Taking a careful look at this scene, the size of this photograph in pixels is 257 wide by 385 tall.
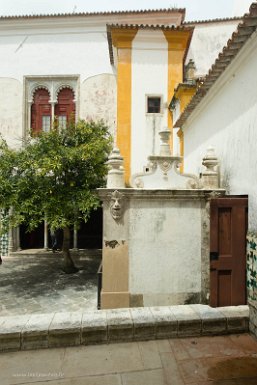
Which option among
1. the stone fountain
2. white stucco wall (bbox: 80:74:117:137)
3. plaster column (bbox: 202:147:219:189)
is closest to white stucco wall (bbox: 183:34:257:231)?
plaster column (bbox: 202:147:219:189)

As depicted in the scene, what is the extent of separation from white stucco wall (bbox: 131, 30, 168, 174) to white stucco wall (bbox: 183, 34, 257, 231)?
486 cm

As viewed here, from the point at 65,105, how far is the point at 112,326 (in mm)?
12387

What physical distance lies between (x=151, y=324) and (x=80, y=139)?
702 centimetres

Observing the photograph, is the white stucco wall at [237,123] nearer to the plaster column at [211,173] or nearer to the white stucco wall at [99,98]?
the plaster column at [211,173]

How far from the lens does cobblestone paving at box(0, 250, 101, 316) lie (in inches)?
302

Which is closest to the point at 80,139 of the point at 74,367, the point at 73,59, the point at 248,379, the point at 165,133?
the point at 165,133

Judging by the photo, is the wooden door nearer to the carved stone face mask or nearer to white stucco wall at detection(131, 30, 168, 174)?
the carved stone face mask

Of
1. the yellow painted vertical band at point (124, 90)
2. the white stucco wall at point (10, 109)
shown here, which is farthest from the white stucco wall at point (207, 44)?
the white stucco wall at point (10, 109)

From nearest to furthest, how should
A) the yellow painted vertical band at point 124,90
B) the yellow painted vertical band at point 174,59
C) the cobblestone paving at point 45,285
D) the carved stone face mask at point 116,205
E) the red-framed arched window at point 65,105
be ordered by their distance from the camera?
the carved stone face mask at point 116,205 < the cobblestone paving at point 45,285 < the yellow painted vertical band at point 124,90 < the yellow painted vertical band at point 174,59 < the red-framed arched window at point 65,105

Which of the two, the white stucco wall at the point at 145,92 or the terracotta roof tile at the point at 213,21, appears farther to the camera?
the terracotta roof tile at the point at 213,21

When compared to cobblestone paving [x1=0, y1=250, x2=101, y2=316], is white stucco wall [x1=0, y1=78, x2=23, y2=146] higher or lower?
higher

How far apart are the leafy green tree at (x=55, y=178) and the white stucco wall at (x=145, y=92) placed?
2578 millimetres

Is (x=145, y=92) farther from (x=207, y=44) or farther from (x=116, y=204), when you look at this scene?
(x=116, y=204)

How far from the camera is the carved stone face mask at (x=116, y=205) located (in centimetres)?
559
